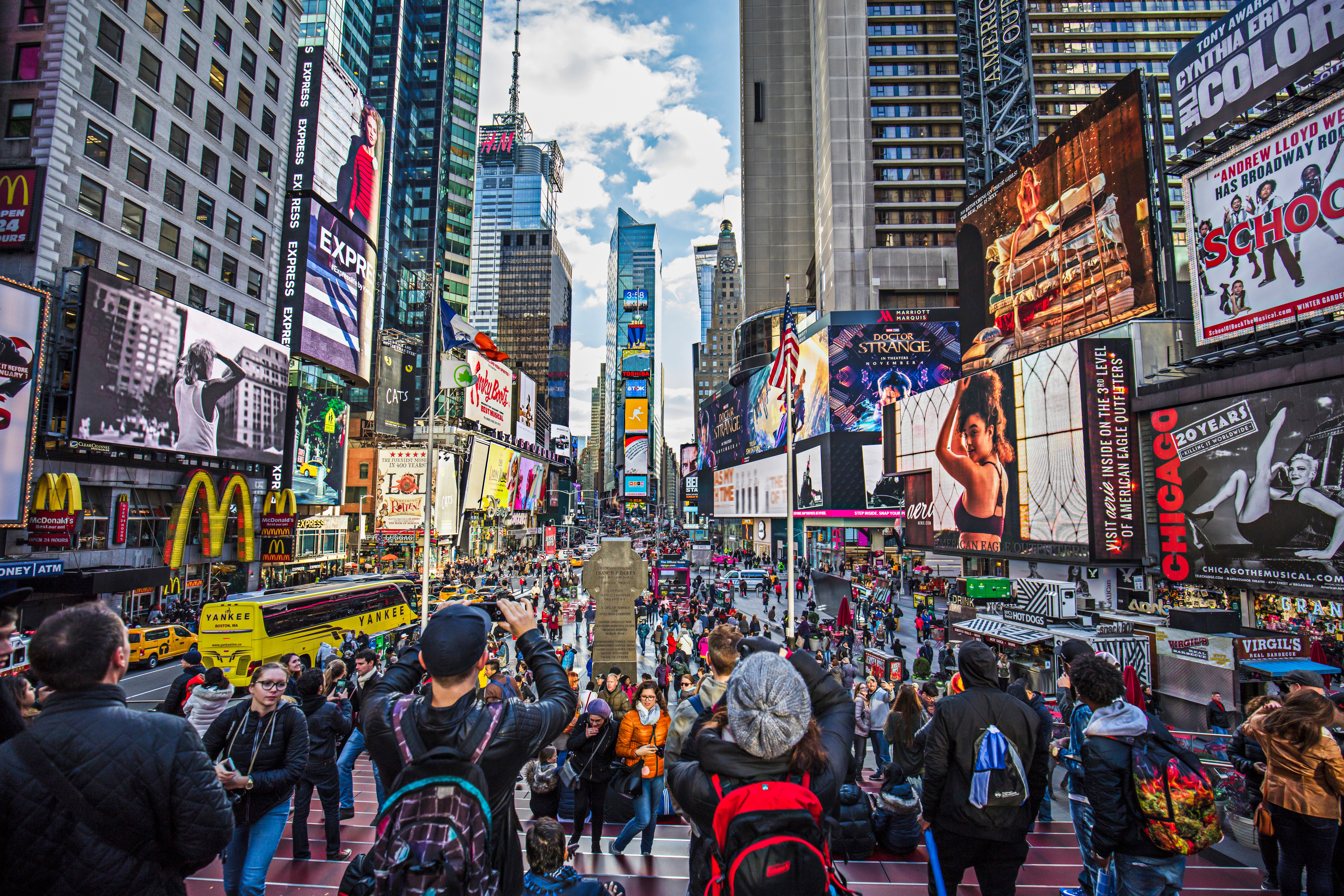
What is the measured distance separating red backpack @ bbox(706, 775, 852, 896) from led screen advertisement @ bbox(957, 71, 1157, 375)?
31532 millimetres

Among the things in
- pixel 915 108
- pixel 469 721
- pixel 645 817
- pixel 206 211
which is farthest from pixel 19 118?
pixel 915 108

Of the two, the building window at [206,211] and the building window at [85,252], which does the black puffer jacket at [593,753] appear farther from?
the building window at [206,211]

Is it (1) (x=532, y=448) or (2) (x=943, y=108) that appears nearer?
(2) (x=943, y=108)

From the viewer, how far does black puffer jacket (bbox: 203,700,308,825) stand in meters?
4.69

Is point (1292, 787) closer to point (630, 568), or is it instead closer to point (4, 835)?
point (4, 835)

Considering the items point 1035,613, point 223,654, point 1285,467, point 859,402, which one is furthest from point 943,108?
point 223,654

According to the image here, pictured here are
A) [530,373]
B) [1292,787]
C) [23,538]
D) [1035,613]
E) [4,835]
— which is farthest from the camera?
[530,373]

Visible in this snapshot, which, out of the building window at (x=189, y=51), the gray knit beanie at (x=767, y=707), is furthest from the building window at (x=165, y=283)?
the gray knit beanie at (x=767, y=707)

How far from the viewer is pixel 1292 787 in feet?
15.7

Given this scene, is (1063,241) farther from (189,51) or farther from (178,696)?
(189,51)

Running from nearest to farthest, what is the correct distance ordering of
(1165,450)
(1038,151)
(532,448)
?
(1165,450), (1038,151), (532,448)

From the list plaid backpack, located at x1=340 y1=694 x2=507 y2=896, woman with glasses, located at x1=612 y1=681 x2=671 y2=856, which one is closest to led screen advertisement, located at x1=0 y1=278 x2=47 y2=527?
woman with glasses, located at x1=612 y1=681 x2=671 y2=856

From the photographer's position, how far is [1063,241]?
31.8 m

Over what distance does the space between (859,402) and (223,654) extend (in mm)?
46851
